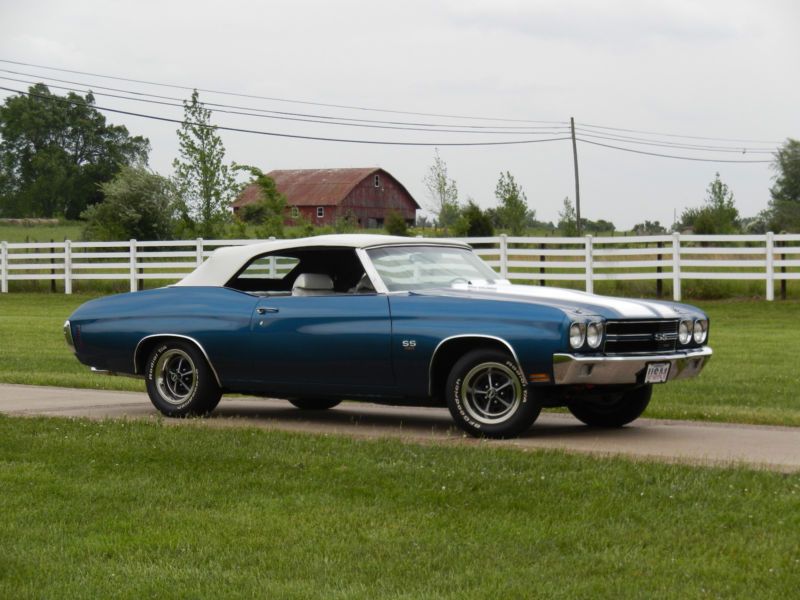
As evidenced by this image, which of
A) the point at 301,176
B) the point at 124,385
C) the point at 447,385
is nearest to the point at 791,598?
the point at 447,385

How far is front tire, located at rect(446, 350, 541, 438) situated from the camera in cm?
980

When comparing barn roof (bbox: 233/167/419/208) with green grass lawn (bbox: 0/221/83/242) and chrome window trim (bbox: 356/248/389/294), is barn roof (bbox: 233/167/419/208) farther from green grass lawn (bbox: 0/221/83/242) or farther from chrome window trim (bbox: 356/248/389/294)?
chrome window trim (bbox: 356/248/389/294)

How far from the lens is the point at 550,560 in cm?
644

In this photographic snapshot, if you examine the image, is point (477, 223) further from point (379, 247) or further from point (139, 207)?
point (379, 247)

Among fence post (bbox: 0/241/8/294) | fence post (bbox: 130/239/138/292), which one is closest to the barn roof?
fence post (bbox: 0/241/8/294)

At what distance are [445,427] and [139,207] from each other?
48491mm

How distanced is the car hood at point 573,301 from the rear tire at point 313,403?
7.56 ft

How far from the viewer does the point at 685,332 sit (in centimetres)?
1030

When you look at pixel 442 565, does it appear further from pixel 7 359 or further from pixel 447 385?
pixel 7 359

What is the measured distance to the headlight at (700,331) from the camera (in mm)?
10445

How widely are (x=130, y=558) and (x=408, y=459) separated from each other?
104 inches

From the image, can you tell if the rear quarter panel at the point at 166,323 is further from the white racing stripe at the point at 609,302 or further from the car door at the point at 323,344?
the white racing stripe at the point at 609,302

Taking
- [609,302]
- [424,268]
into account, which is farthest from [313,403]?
[609,302]

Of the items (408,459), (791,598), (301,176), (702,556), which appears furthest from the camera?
(301,176)
